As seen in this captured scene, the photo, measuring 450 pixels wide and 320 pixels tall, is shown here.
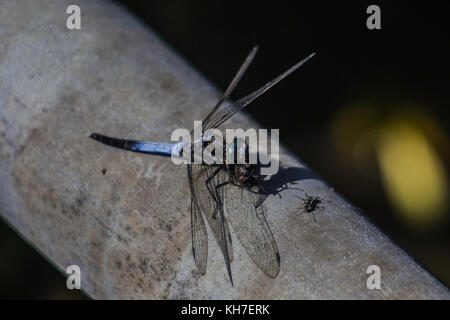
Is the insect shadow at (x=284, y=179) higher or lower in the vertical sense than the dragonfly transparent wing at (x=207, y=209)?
higher

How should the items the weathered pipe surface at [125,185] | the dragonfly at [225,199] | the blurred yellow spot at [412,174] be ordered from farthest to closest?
the blurred yellow spot at [412,174] → the dragonfly at [225,199] → the weathered pipe surface at [125,185]

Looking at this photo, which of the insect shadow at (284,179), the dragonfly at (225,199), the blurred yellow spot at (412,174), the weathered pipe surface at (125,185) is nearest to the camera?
the weathered pipe surface at (125,185)

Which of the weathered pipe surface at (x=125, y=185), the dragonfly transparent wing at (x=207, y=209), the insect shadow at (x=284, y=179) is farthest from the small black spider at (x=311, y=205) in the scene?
the dragonfly transparent wing at (x=207, y=209)

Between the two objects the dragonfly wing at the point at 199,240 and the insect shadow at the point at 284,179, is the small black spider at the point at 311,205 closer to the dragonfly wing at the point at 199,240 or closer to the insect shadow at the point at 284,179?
the insect shadow at the point at 284,179

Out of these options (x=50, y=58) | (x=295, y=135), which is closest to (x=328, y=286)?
(x=50, y=58)
